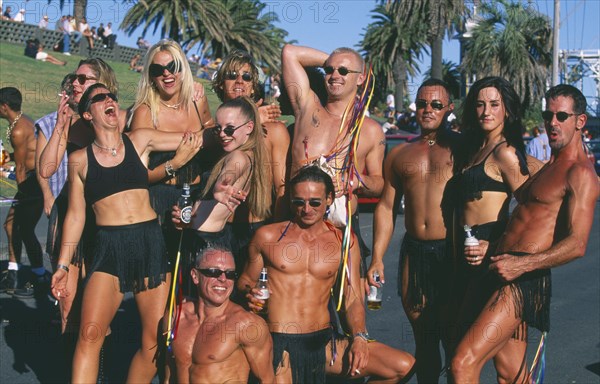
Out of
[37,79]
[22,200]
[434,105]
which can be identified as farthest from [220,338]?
[37,79]

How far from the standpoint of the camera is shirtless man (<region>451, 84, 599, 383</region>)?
14.8ft

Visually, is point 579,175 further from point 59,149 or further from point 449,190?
point 59,149

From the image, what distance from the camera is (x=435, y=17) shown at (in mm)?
32656

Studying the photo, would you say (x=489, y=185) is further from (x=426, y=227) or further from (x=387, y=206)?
(x=387, y=206)

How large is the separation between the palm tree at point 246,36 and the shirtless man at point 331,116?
36.9 meters

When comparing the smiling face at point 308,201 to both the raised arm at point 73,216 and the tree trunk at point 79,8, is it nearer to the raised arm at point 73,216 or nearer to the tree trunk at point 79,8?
the raised arm at point 73,216

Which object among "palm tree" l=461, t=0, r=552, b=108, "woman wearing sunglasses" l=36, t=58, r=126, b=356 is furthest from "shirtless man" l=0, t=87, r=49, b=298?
"palm tree" l=461, t=0, r=552, b=108

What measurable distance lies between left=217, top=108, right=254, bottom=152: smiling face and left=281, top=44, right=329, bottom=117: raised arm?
0.45 m

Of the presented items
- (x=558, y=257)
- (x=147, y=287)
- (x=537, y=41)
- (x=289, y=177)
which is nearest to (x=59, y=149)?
(x=147, y=287)

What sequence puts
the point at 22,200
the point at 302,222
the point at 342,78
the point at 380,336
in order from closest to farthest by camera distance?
the point at 302,222
the point at 342,78
the point at 380,336
the point at 22,200

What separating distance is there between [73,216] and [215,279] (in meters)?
1.09

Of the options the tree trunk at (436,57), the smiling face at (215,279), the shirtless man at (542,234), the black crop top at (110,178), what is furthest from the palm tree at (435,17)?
Result: the smiling face at (215,279)

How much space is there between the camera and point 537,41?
37406mm

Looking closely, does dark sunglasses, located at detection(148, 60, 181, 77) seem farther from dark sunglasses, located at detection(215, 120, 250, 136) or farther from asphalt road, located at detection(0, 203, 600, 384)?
asphalt road, located at detection(0, 203, 600, 384)
